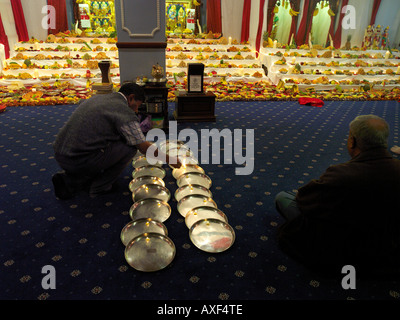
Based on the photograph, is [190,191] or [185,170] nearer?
[190,191]

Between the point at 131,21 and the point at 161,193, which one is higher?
the point at 131,21

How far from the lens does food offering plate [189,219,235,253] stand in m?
1.87

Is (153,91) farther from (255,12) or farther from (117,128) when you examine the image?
(255,12)

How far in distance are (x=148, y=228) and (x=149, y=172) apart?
88 centimetres

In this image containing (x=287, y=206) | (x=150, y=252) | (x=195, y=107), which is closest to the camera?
(x=150, y=252)

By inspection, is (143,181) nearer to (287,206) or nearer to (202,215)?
(202,215)

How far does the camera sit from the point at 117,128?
2.21 metres

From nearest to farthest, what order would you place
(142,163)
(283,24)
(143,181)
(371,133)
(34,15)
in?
(371,133) < (143,181) < (142,163) < (34,15) < (283,24)

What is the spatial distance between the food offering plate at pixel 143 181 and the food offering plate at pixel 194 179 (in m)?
0.16

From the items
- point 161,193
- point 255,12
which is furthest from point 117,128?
point 255,12

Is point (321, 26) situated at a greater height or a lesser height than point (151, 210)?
greater

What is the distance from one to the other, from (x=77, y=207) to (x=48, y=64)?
6.04 m

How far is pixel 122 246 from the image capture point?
1.87 metres

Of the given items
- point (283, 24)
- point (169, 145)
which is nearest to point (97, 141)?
point (169, 145)
